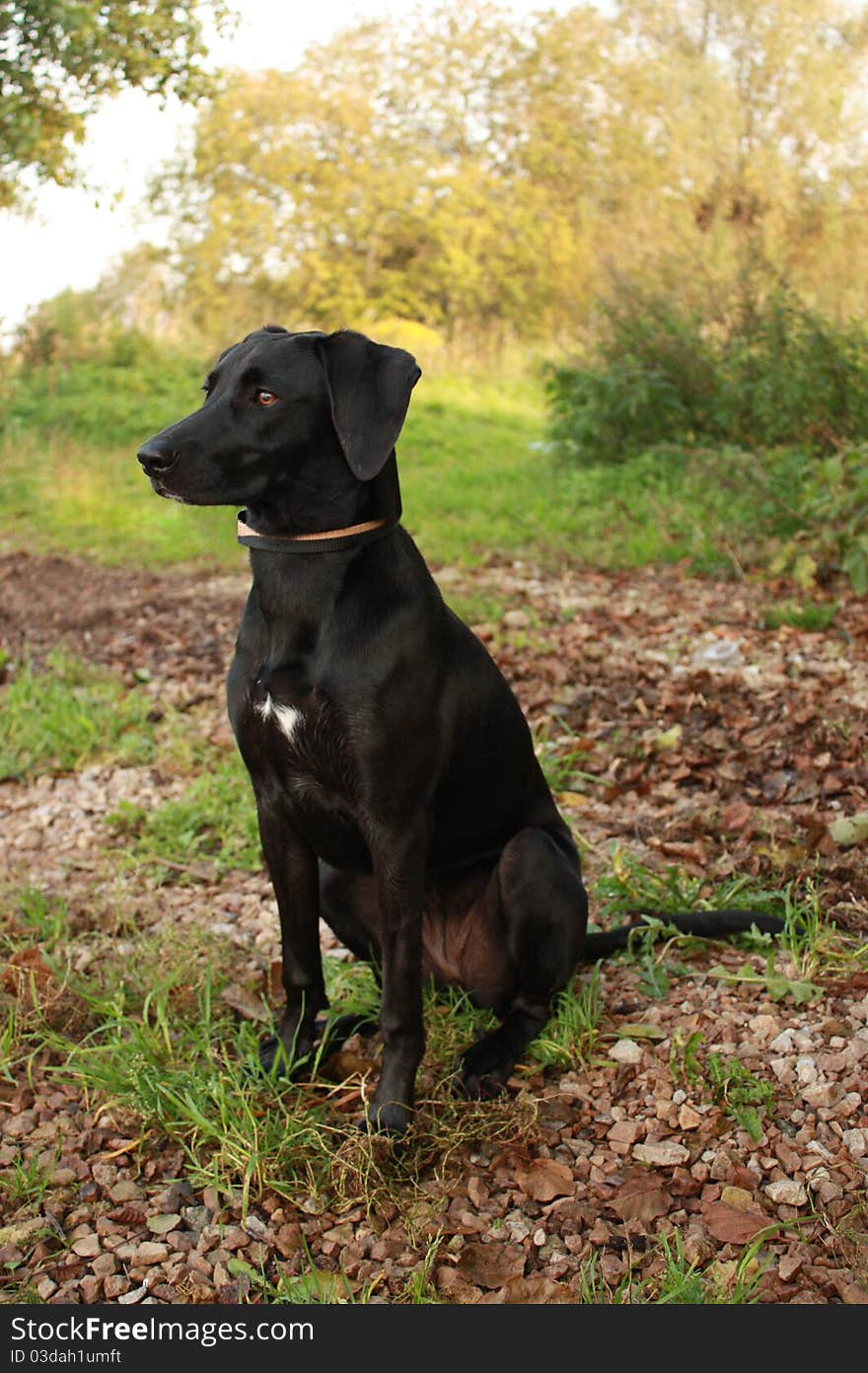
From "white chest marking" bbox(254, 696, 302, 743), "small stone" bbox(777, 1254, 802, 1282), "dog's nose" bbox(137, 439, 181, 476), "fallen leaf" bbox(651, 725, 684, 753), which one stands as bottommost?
"small stone" bbox(777, 1254, 802, 1282)

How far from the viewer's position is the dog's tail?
305cm

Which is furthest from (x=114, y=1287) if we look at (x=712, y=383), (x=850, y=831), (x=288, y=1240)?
(x=712, y=383)

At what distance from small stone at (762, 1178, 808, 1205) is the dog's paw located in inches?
24.1

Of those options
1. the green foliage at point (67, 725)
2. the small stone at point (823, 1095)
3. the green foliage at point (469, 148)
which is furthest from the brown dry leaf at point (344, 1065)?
the green foliage at point (469, 148)

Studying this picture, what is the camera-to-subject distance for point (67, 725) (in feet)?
16.6

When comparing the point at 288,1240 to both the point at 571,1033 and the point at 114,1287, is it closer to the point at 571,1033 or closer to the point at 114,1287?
the point at 114,1287

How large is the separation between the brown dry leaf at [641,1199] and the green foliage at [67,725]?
305 centimetres

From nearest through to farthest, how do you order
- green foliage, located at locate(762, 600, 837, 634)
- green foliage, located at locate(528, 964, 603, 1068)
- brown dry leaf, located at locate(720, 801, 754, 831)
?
1. green foliage, located at locate(528, 964, 603, 1068)
2. brown dry leaf, located at locate(720, 801, 754, 831)
3. green foliage, located at locate(762, 600, 837, 634)

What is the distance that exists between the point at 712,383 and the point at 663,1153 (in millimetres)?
7773

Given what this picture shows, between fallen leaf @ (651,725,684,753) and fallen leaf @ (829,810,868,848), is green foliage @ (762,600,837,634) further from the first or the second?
fallen leaf @ (829,810,868,848)

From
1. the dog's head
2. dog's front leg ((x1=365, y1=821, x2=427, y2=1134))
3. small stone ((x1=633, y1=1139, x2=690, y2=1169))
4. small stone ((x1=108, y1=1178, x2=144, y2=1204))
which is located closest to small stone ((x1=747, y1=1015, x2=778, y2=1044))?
small stone ((x1=633, y1=1139, x2=690, y2=1169))

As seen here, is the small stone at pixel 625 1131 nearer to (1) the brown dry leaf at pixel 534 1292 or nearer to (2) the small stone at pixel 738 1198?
(2) the small stone at pixel 738 1198
